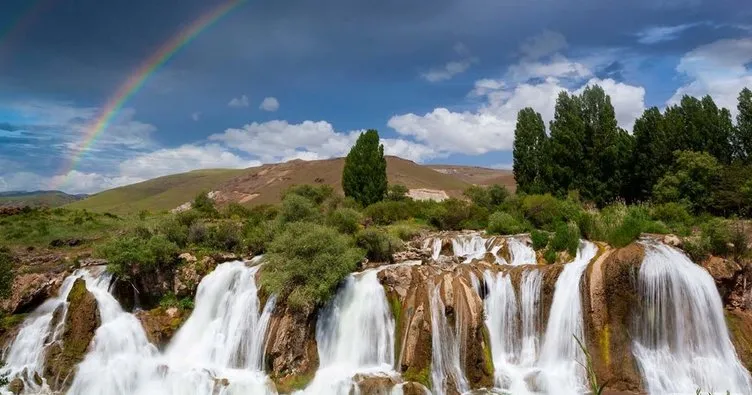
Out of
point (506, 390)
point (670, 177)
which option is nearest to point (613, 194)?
point (670, 177)

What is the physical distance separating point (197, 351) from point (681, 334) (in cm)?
2162

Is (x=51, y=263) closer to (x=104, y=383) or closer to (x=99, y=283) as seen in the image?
(x=99, y=283)

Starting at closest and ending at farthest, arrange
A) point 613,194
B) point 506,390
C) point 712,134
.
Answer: point 506,390
point 712,134
point 613,194

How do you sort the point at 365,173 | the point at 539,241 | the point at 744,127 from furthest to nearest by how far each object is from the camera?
the point at 365,173
the point at 744,127
the point at 539,241

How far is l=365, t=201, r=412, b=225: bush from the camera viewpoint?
164 feet

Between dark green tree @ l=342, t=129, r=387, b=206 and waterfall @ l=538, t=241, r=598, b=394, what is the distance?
40.4 meters

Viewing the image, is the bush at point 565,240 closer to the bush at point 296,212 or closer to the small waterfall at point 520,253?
the small waterfall at point 520,253

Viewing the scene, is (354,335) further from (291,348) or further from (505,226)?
(505,226)

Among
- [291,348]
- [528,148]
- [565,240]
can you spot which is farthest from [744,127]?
[291,348]

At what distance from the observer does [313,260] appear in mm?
23562

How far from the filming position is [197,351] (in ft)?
76.5

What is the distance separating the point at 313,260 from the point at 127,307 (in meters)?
11.1

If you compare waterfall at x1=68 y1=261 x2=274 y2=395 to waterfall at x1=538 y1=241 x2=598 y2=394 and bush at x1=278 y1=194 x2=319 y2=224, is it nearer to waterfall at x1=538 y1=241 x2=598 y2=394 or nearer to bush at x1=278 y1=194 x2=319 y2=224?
bush at x1=278 y1=194 x2=319 y2=224

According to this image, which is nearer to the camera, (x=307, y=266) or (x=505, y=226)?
(x=307, y=266)
